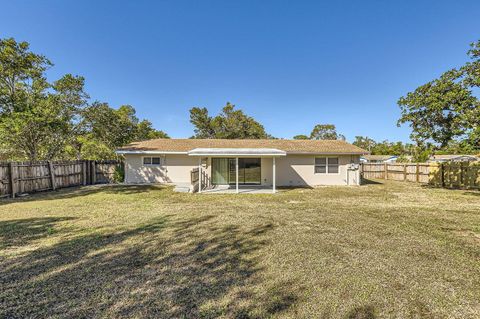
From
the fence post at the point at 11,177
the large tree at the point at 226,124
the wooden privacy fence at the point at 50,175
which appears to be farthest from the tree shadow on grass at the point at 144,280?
the large tree at the point at 226,124

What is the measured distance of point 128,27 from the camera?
13.8m

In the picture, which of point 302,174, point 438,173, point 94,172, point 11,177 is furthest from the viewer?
point 94,172

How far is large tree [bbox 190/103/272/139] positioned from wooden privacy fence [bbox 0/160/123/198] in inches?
721

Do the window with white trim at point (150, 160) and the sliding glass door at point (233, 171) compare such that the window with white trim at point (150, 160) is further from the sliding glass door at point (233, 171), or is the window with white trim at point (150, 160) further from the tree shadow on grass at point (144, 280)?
the tree shadow on grass at point (144, 280)

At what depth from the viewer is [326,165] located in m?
15.4

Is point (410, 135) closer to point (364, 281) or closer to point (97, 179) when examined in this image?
point (364, 281)

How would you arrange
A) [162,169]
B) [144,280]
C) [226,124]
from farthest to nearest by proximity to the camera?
[226,124] < [162,169] < [144,280]

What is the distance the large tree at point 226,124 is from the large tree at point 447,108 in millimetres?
21239

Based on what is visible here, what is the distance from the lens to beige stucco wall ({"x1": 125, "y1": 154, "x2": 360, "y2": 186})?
1523 centimetres

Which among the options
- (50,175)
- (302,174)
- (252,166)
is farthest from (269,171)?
(50,175)

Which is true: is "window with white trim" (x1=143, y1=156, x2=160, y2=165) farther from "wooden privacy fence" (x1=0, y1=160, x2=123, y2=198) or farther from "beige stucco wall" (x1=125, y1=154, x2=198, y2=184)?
"wooden privacy fence" (x1=0, y1=160, x2=123, y2=198)

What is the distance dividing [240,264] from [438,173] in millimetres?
16994

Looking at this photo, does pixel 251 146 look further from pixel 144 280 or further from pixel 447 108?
pixel 144 280

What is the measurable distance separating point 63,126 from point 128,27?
7.12 meters
